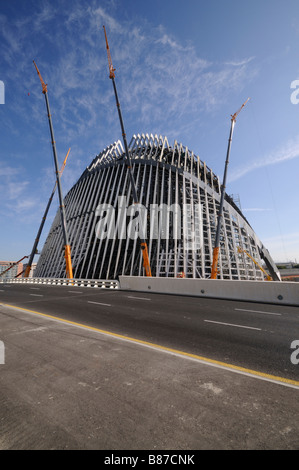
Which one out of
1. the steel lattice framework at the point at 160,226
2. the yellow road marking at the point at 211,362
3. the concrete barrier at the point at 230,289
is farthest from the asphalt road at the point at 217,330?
the steel lattice framework at the point at 160,226

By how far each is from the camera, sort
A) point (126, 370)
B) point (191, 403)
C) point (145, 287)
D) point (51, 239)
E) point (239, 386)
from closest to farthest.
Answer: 1. point (191, 403)
2. point (239, 386)
3. point (126, 370)
4. point (145, 287)
5. point (51, 239)

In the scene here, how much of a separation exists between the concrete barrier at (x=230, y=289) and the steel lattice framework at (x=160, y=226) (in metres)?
9.02

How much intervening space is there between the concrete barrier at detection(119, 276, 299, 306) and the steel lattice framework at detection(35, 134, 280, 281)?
902 centimetres

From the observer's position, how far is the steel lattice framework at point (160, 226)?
2978 cm

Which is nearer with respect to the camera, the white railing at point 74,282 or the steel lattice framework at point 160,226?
the white railing at point 74,282

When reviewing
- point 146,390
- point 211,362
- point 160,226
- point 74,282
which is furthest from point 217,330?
point 160,226

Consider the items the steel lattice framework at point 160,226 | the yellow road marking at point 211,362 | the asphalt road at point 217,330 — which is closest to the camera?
the yellow road marking at point 211,362

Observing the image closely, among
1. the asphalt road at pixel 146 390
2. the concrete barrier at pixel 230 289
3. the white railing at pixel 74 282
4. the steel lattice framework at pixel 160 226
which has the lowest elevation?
the asphalt road at pixel 146 390

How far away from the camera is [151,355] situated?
493cm

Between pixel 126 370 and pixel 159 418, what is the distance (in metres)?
1.49

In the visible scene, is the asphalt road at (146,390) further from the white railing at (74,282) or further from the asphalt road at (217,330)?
the white railing at (74,282)

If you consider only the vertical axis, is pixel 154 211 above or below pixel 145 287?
above
